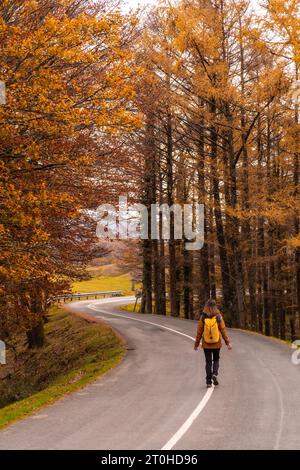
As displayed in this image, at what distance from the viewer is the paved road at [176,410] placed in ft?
24.3

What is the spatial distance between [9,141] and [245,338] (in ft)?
38.0

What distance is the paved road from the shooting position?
7.41 meters

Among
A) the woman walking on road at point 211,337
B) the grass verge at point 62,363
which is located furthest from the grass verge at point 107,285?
the woman walking on road at point 211,337

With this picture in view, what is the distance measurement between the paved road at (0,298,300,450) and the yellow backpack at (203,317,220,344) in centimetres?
97

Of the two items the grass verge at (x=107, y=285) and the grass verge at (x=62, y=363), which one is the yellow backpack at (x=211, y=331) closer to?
the grass verge at (x=62, y=363)

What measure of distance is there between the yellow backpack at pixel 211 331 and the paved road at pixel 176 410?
0.97m

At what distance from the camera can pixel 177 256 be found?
34906mm

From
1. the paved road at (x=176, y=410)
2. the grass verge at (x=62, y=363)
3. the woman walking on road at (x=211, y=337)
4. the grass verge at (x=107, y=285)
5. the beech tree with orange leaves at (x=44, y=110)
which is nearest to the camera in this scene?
the paved road at (x=176, y=410)

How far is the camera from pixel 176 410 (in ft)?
29.8

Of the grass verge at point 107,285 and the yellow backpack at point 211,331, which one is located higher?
the yellow backpack at point 211,331

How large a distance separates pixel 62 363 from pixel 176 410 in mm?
11391

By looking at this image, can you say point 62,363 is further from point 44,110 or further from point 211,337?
point 44,110

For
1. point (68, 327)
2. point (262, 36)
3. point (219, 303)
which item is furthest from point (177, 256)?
point (262, 36)

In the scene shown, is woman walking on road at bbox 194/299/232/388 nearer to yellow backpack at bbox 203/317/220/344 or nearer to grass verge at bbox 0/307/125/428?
yellow backpack at bbox 203/317/220/344
